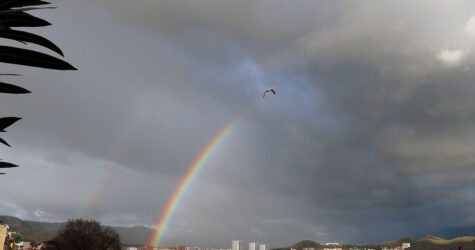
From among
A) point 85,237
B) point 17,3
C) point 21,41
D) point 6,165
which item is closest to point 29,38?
point 21,41

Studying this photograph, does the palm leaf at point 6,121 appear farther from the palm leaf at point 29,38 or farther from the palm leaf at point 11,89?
the palm leaf at point 29,38

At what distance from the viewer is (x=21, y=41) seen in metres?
1.45

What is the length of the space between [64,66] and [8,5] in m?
0.28

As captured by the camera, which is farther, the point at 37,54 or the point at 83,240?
the point at 83,240

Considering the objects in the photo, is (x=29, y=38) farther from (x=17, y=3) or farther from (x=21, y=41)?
(x=17, y=3)

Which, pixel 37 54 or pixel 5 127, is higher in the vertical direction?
pixel 37 54

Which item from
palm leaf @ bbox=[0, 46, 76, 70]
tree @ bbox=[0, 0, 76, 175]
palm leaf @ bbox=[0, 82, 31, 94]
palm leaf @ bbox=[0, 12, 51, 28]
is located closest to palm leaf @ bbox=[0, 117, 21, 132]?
tree @ bbox=[0, 0, 76, 175]

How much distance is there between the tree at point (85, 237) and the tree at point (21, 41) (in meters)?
87.2

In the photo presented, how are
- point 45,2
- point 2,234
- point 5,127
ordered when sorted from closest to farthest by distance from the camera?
point 45,2
point 5,127
point 2,234

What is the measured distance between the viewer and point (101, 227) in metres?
89.7

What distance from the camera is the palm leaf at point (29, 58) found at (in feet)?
4.66

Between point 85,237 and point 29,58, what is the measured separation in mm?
90926

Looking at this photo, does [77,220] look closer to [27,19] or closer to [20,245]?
[20,245]

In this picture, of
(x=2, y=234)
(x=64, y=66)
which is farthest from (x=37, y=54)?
(x=2, y=234)
